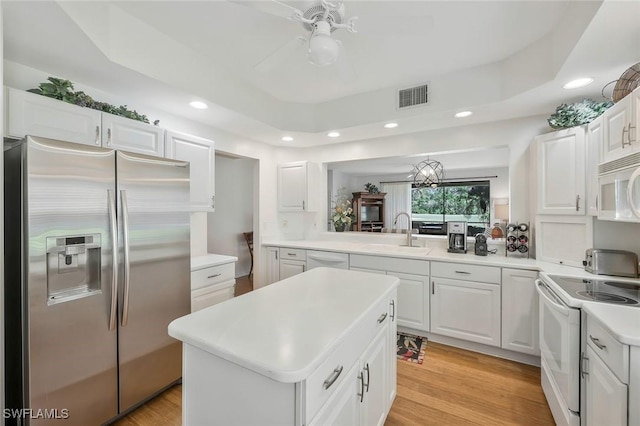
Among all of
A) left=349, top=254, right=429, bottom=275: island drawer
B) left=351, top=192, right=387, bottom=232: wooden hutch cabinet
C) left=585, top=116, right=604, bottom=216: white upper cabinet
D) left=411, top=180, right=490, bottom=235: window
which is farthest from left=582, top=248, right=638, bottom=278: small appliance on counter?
left=351, top=192, right=387, bottom=232: wooden hutch cabinet

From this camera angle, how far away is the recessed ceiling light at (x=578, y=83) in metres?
2.01

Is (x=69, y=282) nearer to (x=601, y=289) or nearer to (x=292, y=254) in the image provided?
(x=292, y=254)

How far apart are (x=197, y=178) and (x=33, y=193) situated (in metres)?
1.42

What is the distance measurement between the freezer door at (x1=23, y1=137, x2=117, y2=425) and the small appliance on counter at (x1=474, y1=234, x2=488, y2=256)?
10.3 feet

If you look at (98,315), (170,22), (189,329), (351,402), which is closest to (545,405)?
(351,402)

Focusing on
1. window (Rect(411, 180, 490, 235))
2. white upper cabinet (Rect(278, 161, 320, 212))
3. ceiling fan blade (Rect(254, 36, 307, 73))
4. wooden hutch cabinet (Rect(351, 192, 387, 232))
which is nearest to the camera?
ceiling fan blade (Rect(254, 36, 307, 73))

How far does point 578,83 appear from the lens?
2.06 metres

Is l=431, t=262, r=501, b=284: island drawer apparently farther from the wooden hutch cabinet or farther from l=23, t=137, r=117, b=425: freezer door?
the wooden hutch cabinet

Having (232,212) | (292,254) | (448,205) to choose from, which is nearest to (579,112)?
(292,254)

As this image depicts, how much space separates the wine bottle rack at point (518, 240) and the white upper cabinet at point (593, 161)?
0.58 m

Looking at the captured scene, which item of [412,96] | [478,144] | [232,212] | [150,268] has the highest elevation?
[412,96]

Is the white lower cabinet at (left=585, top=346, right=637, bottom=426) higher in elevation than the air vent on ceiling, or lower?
lower

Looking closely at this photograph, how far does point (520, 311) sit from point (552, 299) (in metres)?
0.70

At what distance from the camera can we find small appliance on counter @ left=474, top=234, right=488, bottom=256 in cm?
279
